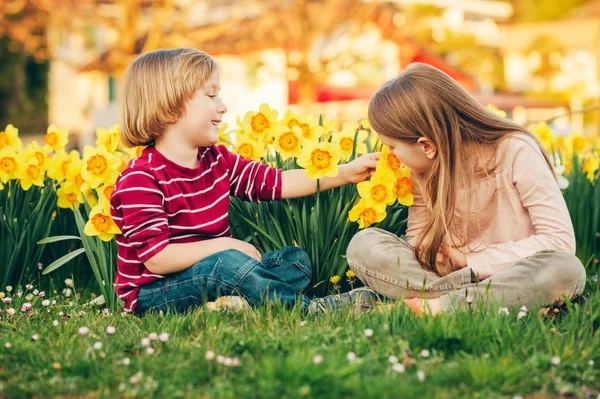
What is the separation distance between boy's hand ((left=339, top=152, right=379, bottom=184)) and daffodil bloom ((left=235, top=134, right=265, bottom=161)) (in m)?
0.44

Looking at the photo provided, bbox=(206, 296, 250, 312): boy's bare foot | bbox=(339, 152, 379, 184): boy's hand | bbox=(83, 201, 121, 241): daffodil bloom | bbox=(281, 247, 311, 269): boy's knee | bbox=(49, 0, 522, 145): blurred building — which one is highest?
bbox=(49, 0, 522, 145): blurred building

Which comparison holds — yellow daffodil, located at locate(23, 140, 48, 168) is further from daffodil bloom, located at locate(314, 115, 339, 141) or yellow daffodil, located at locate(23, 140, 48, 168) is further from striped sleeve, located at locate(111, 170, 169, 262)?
daffodil bloom, located at locate(314, 115, 339, 141)

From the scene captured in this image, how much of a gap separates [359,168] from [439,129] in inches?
15.4

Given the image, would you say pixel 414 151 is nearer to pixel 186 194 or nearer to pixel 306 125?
pixel 306 125

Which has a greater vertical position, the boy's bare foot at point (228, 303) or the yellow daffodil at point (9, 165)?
the yellow daffodil at point (9, 165)

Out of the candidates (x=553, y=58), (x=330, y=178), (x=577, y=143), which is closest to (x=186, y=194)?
(x=330, y=178)

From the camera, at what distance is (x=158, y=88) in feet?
9.21

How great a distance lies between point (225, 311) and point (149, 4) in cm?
1244

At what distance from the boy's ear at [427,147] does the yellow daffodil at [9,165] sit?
1837 mm

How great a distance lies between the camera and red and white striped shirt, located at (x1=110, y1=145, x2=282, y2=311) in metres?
2.63

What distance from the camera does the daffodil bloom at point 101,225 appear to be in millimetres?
2832

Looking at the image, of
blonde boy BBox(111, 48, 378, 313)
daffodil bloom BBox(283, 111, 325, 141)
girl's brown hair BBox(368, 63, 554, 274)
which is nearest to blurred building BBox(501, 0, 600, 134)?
daffodil bloom BBox(283, 111, 325, 141)

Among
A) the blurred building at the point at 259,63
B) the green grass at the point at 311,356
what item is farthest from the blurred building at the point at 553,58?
the green grass at the point at 311,356

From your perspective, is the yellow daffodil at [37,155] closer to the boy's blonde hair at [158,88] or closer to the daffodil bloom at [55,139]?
the daffodil bloom at [55,139]
